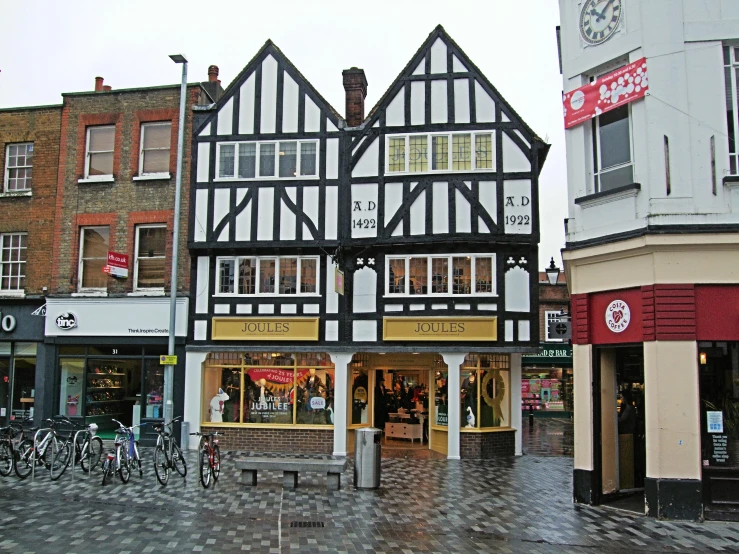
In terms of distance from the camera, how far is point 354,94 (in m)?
20.2

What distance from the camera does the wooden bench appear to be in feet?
42.5

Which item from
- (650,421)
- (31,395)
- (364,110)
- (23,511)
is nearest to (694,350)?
(650,421)

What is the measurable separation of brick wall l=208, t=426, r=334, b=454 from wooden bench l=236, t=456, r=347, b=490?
527cm

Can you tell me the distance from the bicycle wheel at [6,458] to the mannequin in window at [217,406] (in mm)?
5478

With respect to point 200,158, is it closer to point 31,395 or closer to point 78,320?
point 78,320

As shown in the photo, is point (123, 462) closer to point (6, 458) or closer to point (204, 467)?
point (204, 467)

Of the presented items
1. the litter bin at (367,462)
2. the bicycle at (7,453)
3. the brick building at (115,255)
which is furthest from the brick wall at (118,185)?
the litter bin at (367,462)

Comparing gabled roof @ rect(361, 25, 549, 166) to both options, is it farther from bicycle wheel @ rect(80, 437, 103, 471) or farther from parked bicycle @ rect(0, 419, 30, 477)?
parked bicycle @ rect(0, 419, 30, 477)

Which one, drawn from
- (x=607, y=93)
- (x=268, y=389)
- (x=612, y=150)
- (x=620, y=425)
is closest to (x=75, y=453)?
(x=268, y=389)

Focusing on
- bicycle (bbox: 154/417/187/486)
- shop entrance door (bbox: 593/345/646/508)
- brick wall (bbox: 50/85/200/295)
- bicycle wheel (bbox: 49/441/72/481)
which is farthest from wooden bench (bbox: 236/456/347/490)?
brick wall (bbox: 50/85/200/295)

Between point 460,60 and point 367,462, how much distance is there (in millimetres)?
11503

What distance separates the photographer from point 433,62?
19.1 metres

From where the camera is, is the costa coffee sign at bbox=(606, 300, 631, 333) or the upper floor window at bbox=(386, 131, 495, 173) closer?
the costa coffee sign at bbox=(606, 300, 631, 333)

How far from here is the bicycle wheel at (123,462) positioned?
530 inches
